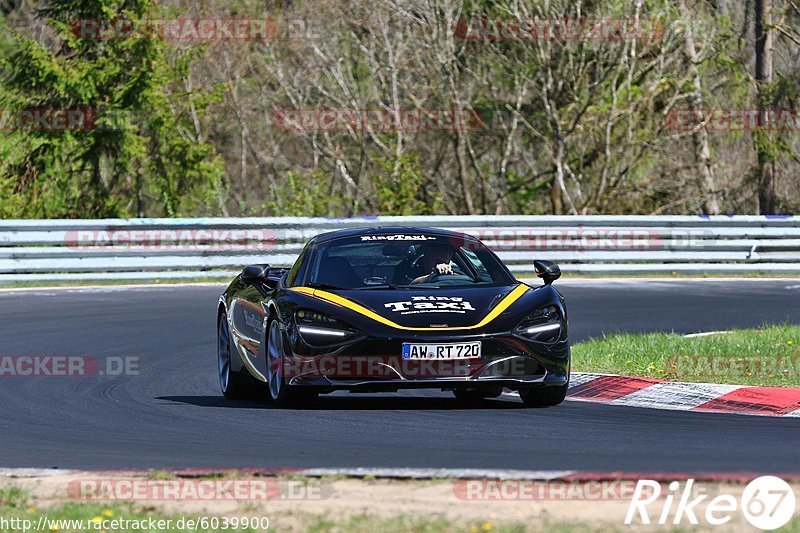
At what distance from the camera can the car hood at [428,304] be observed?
390 inches

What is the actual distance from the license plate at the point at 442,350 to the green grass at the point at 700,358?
2.40 m

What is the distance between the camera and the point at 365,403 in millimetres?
10781

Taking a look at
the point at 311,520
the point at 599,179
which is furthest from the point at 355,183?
the point at 311,520

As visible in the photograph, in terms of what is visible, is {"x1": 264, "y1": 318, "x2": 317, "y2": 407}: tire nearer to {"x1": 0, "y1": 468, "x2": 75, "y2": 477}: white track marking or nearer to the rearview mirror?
the rearview mirror

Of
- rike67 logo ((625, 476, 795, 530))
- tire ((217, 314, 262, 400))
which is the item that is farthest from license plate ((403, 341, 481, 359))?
rike67 logo ((625, 476, 795, 530))

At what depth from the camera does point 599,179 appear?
31.6 m

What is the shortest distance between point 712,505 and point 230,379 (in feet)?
19.8

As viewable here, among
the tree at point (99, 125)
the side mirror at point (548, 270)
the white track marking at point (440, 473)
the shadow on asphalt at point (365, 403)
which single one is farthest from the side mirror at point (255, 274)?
the tree at point (99, 125)

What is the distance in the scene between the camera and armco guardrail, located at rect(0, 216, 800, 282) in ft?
75.5

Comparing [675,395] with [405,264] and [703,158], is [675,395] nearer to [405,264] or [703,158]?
[405,264]

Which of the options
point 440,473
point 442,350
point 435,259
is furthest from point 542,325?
point 440,473

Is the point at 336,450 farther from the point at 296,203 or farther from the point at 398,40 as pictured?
the point at 398,40

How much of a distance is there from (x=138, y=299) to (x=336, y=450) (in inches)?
500

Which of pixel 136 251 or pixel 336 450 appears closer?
pixel 336 450
